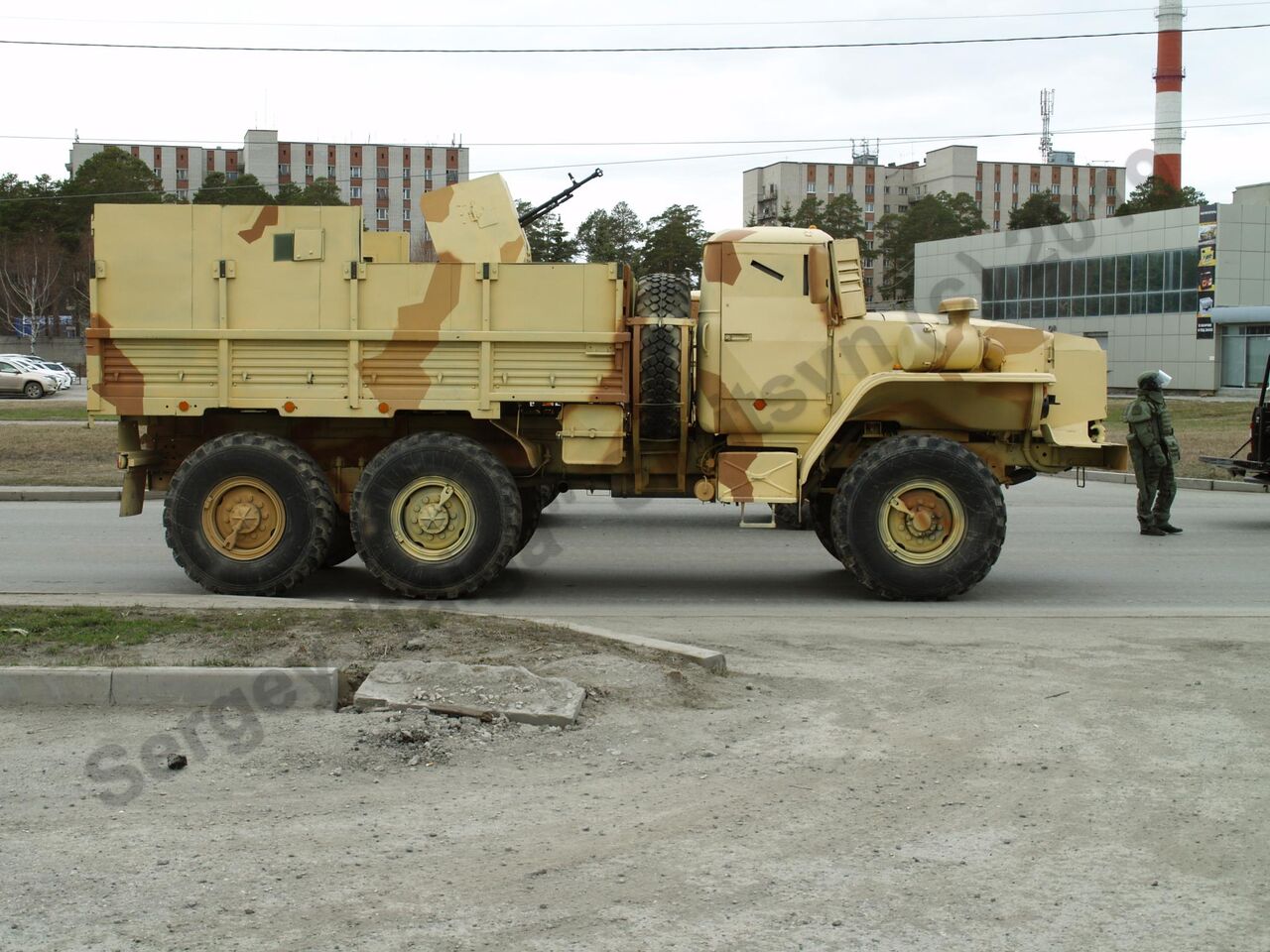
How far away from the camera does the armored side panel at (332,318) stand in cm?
978

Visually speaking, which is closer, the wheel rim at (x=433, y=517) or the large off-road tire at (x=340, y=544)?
the wheel rim at (x=433, y=517)

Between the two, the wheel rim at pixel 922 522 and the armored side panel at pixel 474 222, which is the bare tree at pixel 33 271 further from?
the wheel rim at pixel 922 522

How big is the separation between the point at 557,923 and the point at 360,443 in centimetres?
681

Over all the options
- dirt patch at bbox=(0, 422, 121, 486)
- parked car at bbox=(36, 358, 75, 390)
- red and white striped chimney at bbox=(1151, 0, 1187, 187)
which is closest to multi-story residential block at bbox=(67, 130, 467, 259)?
parked car at bbox=(36, 358, 75, 390)

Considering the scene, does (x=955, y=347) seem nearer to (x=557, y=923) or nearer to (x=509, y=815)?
(x=509, y=815)

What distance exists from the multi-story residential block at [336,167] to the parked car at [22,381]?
27.7 m

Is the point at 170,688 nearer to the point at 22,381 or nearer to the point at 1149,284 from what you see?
the point at 22,381

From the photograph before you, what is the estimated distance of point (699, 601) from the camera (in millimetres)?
10164

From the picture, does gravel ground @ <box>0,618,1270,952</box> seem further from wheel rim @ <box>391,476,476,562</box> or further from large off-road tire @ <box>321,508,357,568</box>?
large off-road tire @ <box>321,508,357,568</box>

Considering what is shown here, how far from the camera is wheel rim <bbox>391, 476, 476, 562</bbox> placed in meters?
9.90

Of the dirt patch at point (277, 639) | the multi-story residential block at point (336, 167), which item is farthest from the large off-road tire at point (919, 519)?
the multi-story residential block at point (336, 167)

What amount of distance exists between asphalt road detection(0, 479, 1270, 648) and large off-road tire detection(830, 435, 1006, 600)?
228 millimetres

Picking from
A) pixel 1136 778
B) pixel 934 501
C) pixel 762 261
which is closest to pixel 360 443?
pixel 762 261

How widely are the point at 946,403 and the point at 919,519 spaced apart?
0.93m
